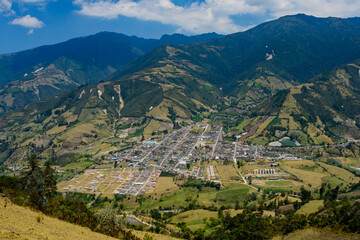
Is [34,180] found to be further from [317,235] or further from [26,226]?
[317,235]

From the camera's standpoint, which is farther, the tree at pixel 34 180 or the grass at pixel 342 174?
the grass at pixel 342 174

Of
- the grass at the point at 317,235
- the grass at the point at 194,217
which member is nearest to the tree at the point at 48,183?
the grass at the point at 194,217

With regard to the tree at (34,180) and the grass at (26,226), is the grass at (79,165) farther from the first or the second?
the grass at (26,226)

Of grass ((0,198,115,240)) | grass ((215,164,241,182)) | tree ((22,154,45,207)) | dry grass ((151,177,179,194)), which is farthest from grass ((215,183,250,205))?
grass ((0,198,115,240))

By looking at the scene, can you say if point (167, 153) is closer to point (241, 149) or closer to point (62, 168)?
point (241, 149)

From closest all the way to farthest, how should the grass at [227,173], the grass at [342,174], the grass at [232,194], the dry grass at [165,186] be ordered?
the grass at [232,194] < the dry grass at [165,186] < the grass at [342,174] < the grass at [227,173]

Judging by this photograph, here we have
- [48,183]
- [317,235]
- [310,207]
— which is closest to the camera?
[317,235]

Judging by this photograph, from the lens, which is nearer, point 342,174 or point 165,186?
point 165,186

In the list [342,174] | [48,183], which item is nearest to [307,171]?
[342,174]

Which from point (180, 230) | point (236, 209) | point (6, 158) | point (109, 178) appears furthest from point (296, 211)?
point (6, 158)
